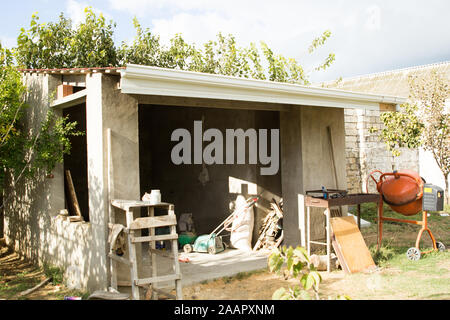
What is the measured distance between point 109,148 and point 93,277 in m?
1.78

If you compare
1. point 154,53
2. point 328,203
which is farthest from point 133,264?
point 154,53

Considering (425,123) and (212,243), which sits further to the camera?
(425,123)

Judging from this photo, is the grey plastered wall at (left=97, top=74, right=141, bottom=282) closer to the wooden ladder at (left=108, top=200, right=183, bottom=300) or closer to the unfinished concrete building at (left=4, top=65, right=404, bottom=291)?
the unfinished concrete building at (left=4, top=65, right=404, bottom=291)

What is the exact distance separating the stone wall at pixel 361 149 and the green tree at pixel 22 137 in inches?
332

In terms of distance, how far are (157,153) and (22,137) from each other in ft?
14.5

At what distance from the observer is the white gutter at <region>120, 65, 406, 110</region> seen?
4.70 meters

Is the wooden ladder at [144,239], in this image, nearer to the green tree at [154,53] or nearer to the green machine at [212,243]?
the green machine at [212,243]

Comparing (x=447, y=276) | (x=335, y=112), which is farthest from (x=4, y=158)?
(x=447, y=276)

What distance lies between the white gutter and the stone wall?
4973 millimetres

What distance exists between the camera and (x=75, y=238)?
6074 mm

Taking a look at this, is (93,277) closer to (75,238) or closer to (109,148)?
(75,238)

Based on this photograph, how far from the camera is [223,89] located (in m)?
5.54

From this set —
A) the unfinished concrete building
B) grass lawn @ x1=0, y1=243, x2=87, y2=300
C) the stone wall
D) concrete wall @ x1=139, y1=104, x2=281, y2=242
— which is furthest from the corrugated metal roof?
grass lawn @ x1=0, y1=243, x2=87, y2=300

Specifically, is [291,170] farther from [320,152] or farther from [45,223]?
[45,223]
